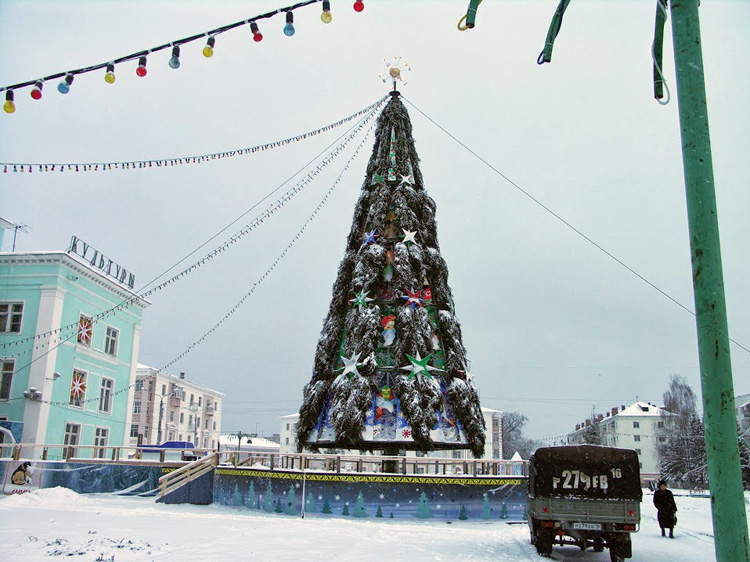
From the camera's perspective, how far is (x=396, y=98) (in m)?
19.1

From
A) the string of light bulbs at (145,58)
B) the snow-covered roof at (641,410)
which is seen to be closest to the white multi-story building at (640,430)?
the snow-covered roof at (641,410)

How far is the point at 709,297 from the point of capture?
153 inches

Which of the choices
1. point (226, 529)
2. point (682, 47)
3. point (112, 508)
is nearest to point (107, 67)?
point (682, 47)

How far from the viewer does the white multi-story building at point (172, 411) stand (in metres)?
60.0

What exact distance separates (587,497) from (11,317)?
23.5m

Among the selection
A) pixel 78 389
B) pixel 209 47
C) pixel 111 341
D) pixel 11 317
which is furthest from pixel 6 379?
pixel 209 47

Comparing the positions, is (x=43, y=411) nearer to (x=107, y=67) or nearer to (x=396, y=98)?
(x=396, y=98)

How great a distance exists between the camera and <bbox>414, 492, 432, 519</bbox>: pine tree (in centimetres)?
1602

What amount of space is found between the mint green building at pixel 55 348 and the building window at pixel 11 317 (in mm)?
40

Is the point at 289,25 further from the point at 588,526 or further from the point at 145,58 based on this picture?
the point at 588,526

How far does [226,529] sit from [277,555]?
12.0 feet

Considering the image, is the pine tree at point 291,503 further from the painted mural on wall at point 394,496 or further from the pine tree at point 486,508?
the pine tree at point 486,508

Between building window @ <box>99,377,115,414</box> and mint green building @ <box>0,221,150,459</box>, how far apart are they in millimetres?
91

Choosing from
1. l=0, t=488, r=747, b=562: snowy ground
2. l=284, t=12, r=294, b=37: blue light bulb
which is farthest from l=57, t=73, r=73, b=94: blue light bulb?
l=0, t=488, r=747, b=562: snowy ground
